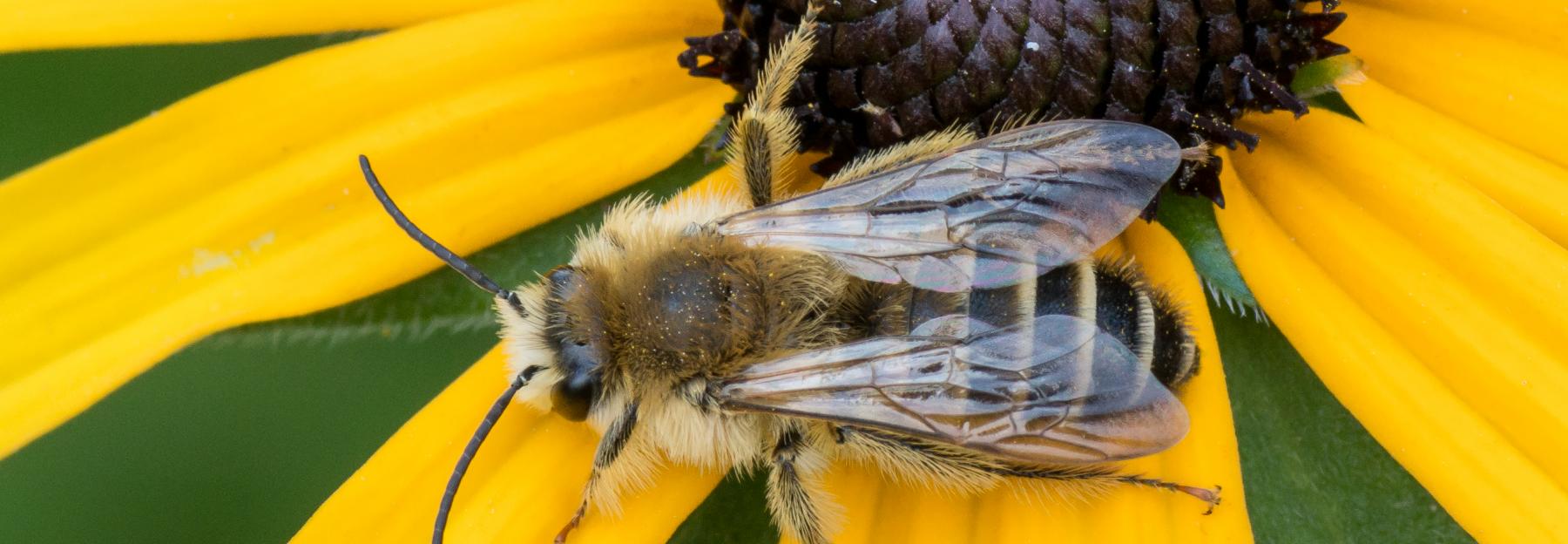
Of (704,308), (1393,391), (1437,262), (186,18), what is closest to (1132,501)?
(1393,391)

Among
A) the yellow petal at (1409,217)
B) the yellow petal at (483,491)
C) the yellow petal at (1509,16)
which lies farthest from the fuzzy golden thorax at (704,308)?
the yellow petal at (1509,16)

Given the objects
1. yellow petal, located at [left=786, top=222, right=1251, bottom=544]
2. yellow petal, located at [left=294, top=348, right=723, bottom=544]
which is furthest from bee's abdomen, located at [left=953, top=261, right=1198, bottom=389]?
yellow petal, located at [left=294, top=348, right=723, bottom=544]

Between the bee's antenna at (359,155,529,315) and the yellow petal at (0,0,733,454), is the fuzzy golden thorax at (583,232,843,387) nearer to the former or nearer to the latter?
the bee's antenna at (359,155,529,315)

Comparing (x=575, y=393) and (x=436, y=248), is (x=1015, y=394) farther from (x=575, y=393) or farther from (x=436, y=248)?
(x=436, y=248)

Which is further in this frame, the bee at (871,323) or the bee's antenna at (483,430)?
the bee's antenna at (483,430)

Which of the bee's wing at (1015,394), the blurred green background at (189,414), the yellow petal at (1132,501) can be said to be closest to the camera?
the bee's wing at (1015,394)

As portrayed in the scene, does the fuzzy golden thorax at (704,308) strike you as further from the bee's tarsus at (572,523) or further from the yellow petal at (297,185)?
the yellow petal at (297,185)

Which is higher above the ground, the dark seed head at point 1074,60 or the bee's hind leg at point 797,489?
the dark seed head at point 1074,60
